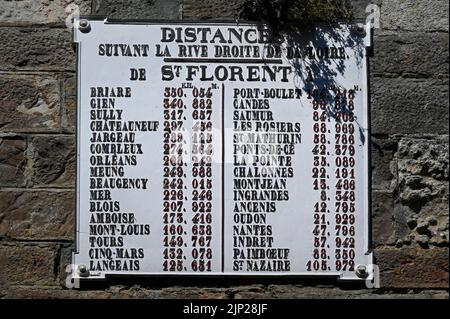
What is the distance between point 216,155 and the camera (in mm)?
4961

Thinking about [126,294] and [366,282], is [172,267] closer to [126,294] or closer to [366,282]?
[126,294]

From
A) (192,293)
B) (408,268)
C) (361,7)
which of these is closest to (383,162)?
(408,268)

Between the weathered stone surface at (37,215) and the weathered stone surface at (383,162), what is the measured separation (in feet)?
5.41

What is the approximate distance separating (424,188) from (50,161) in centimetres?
204

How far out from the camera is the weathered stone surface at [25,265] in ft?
16.3

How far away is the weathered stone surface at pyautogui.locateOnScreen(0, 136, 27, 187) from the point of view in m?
5.01

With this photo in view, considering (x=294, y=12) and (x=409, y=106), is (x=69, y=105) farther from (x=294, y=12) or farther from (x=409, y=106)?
(x=409, y=106)

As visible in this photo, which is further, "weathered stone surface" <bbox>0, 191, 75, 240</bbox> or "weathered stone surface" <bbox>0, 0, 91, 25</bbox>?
"weathered stone surface" <bbox>0, 0, 91, 25</bbox>

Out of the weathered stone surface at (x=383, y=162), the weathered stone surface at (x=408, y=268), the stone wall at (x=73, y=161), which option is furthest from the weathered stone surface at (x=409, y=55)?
the weathered stone surface at (x=408, y=268)

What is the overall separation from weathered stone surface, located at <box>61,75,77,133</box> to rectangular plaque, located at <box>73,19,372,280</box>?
2.6 inches

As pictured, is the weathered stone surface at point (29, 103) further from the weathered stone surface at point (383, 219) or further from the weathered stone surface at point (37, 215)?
the weathered stone surface at point (383, 219)

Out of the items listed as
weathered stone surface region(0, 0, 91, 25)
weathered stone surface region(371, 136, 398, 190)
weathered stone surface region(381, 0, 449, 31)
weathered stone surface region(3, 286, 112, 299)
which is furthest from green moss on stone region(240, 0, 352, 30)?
weathered stone surface region(3, 286, 112, 299)

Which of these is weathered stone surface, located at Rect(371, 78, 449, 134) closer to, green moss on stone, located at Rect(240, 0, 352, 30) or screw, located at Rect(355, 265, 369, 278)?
green moss on stone, located at Rect(240, 0, 352, 30)

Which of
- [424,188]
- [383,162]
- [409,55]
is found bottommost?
[424,188]
